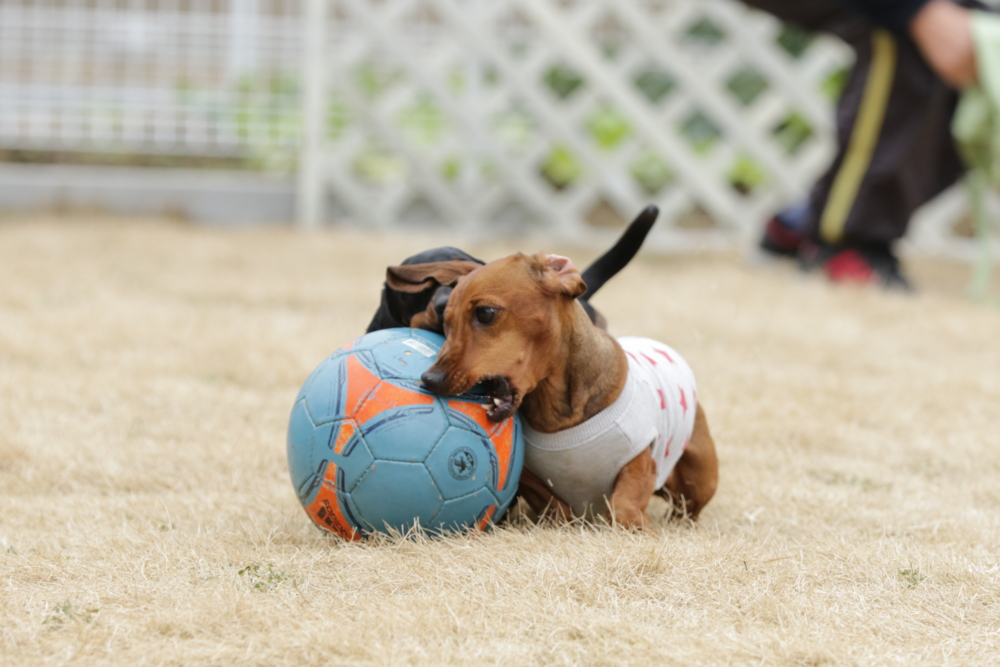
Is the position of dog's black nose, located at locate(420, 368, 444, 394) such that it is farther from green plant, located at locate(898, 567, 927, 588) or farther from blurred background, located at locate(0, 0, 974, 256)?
blurred background, located at locate(0, 0, 974, 256)

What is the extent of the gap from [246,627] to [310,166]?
248 inches

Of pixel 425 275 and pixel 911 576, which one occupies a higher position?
pixel 425 275

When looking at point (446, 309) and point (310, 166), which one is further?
point (310, 166)

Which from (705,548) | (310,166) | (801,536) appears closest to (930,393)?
(801,536)

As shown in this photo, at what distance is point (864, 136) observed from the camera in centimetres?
577

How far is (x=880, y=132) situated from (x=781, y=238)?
3.40 ft

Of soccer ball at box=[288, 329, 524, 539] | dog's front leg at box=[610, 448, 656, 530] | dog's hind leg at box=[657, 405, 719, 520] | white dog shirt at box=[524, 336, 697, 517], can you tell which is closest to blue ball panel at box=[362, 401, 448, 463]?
soccer ball at box=[288, 329, 524, 539]

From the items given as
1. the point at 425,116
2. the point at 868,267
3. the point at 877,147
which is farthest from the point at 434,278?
the point at 425,116

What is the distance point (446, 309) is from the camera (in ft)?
6.95

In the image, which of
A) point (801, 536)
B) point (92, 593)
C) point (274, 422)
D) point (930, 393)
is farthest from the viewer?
point (930, 393)

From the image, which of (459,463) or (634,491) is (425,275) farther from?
(634,491)

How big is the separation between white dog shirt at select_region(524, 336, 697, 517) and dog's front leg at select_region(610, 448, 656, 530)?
0.02m

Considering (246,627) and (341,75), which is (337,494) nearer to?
(246,627)

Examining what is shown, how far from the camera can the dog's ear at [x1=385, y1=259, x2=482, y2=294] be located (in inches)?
93.6
